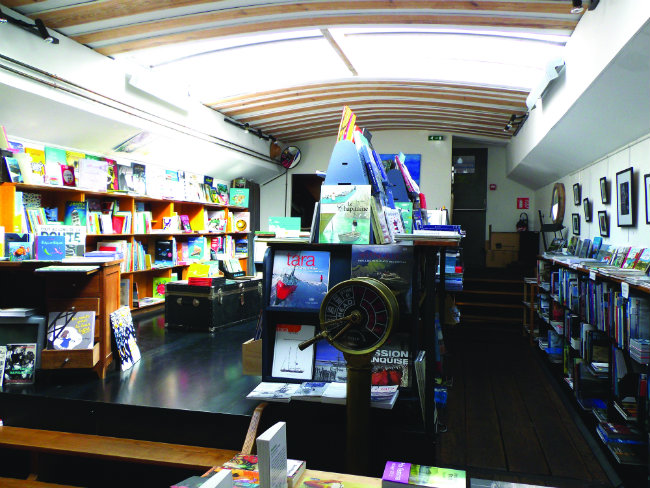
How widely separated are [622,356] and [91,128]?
17.7 ft

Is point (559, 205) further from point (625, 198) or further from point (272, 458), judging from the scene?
point (272, 458)

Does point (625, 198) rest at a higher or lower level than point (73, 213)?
higher

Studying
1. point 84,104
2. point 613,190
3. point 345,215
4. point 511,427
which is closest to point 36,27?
point 84,104

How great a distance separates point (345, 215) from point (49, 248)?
7.99 ft

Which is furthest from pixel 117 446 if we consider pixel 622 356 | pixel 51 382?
pixel 622 356

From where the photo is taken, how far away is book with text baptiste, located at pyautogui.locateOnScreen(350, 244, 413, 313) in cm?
250

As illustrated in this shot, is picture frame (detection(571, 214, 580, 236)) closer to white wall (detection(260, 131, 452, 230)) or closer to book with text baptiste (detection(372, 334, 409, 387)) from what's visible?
white wall (detection(260, 131, 452, 230))

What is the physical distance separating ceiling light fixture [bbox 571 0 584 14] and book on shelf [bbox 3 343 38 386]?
14.1 feet

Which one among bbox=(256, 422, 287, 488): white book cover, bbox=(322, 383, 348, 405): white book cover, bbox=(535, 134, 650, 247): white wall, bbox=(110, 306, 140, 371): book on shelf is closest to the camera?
bbox=(256, 422, 287, 488): white book cover

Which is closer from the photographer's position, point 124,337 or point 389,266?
point 389,266

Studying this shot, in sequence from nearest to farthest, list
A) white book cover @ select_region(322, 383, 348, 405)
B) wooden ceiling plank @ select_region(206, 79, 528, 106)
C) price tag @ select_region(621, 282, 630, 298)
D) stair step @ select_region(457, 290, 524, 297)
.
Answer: white book cover @ select_region(322, 383, 348, 405) → price tag @ select_region(621, 282, 630, 298) → wooden ceiling plank @ select_region(206, 79, 528, 106) → stair step @ select_region(457, 290, 524, 297)

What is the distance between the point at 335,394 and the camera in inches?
92.4

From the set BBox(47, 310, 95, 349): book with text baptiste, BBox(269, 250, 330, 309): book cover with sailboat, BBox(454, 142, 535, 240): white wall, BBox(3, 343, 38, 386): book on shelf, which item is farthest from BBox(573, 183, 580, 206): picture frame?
BBox(3, 343, 38, 386): book on shelf

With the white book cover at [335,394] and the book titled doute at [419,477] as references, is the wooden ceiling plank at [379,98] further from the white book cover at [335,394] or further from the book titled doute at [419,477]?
the book titled doute at [419,477]
